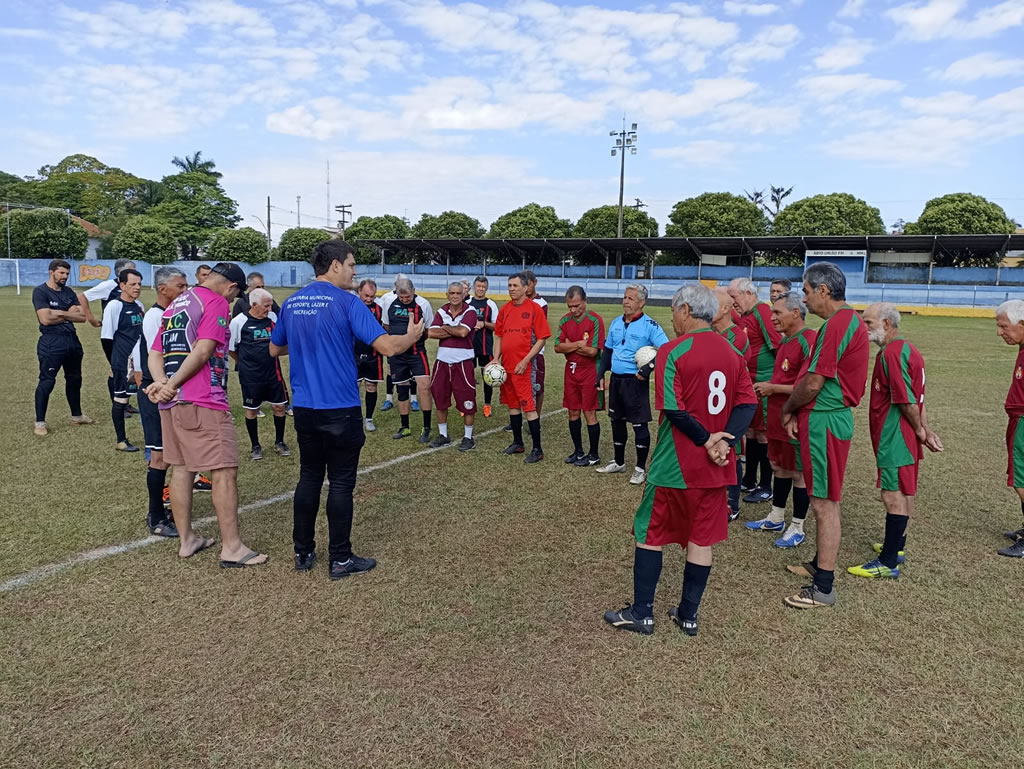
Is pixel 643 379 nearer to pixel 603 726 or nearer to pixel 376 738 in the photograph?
pixel 603 726

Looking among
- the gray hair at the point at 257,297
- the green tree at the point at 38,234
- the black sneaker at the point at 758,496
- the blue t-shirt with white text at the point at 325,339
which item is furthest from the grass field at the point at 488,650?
the green tree at the point at 38,234

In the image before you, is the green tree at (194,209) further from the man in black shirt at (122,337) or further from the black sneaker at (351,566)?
the black sneaker at (351,566)

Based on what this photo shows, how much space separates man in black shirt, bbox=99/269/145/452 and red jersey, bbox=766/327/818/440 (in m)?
7.04

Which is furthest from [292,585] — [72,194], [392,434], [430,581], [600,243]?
[72,194]

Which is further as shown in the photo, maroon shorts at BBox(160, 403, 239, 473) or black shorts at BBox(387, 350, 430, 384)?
black shorts at BBox(387, 350, 430, 384)

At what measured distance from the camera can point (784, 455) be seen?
534 cm

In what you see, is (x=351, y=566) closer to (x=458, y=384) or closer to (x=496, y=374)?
(x=496, y=374)

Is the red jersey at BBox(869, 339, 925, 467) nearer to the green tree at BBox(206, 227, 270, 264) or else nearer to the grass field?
the grass field

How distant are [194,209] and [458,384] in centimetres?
7365

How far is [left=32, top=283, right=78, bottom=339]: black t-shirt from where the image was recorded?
8.12 m

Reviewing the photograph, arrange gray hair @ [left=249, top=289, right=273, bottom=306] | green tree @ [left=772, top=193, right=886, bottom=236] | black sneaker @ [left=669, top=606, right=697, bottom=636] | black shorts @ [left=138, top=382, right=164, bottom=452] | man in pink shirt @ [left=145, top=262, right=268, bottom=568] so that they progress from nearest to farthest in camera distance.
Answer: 1. black sneaker @ [left=669, top=606, right=697, bottom=636]
2. man in pink shirt @ [left=145, top=262, right=268, bottom=568]
3. black shorts @ [left=138, top=382, right=164, bottom=452]
4. gray hair @ [left=249, top=289, right=273, bottom=306]
5. green tree @ [left=772, top=193, right=886, bottom=236]

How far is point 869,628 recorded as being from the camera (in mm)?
3998

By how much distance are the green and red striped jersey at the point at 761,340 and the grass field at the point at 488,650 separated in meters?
1.34

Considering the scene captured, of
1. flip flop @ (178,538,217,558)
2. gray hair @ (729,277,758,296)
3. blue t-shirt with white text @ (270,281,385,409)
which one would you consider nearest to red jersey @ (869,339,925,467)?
gray hair @ (729,277,758,296)
